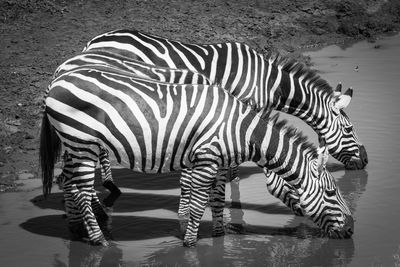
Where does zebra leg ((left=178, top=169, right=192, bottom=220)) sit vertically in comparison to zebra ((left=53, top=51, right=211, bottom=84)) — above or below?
below

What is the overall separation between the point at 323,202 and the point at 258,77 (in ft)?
8.50

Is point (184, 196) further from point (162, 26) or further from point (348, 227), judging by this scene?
point (162, 26)

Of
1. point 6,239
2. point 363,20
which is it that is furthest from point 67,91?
point 363,20

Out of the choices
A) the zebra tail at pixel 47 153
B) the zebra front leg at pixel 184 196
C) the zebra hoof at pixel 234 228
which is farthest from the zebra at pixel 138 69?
the zebra hoof at pixel 234 228

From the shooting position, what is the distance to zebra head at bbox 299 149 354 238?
8703 millimetres

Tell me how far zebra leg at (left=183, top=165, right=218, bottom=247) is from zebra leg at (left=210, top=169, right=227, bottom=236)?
46 cm

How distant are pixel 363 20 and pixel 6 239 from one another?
1171 cm

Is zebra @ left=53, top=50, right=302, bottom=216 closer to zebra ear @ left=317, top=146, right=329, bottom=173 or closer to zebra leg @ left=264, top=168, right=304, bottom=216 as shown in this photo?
zebra leg @ left=264, top=168, right=304, bottom=216

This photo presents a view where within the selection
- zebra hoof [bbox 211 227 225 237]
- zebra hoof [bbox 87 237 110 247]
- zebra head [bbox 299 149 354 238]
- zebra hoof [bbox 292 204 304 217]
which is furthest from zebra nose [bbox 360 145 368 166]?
zebra hoof [bbox 87 237 110 247]

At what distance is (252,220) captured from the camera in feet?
31.6

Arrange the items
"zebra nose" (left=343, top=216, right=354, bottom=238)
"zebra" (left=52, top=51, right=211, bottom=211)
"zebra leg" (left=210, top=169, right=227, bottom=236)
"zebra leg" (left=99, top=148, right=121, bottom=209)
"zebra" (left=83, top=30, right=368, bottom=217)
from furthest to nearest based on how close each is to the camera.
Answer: "zebra" (left=83, top=30, right=368, bottom=217), "zebra leg" (left=99, top=148, right=121, bottom=209), "zebra" (left=52, top=51, right=211, bottom=211), "zebra leg" (left=210, top=169, right=227, bottom=236), "zebra nose" (left=343, top=216, right=354, bottom=238)

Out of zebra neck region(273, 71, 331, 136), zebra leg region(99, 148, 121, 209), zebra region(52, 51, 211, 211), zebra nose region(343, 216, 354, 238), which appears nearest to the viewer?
zebra nose region(343, 216, 354, 238)

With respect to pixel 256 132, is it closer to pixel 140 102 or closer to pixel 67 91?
pixel 140 102

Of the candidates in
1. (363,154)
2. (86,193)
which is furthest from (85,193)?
(363,154)
